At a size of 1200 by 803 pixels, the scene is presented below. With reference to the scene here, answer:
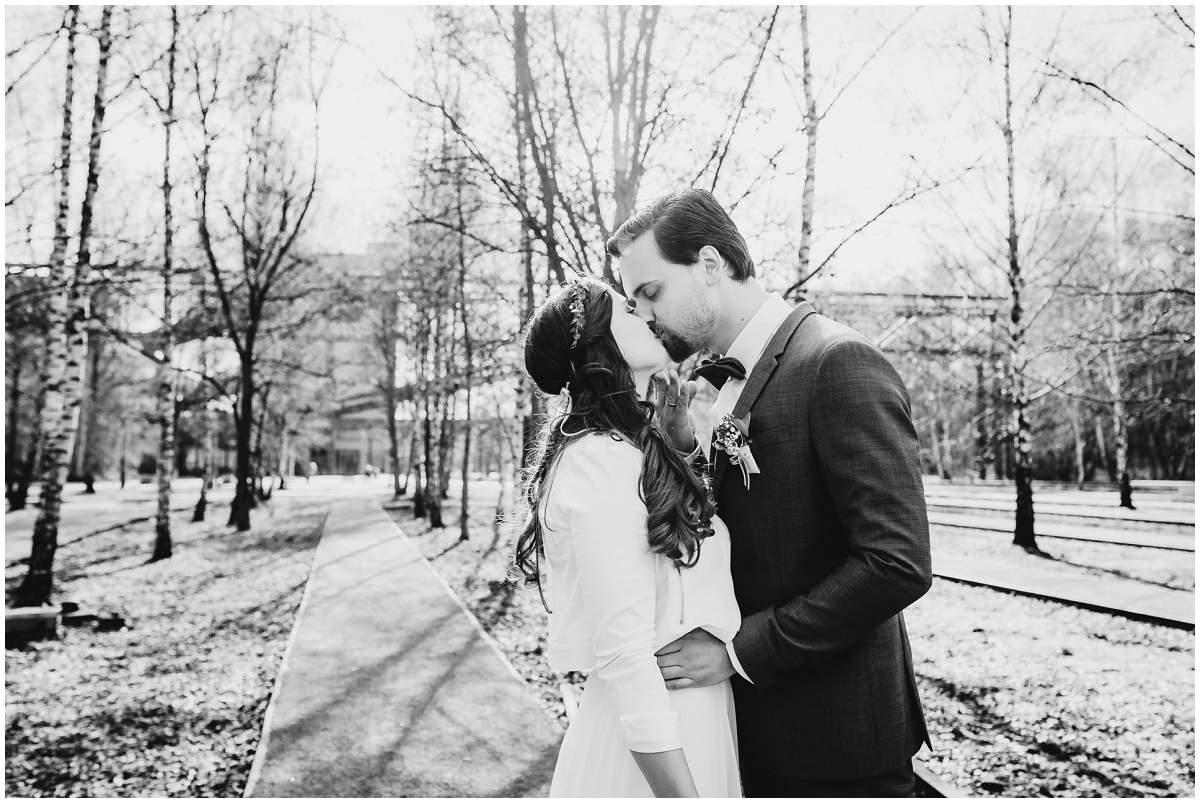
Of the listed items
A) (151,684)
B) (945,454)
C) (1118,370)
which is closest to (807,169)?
(151,684)

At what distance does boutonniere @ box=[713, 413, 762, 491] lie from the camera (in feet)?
6.03

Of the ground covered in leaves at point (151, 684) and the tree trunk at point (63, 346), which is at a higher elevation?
the tree trunk at point (63, 346)

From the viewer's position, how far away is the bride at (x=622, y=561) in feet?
5.49

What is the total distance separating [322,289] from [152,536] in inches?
303

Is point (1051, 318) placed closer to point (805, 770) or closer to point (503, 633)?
point (503, 633)

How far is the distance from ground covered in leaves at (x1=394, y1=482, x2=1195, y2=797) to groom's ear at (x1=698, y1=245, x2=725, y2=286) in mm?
4013

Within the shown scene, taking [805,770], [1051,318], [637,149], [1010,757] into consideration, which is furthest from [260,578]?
[1051,318]

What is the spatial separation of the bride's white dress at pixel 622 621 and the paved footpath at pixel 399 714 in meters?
2.92

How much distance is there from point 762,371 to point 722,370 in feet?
0.52

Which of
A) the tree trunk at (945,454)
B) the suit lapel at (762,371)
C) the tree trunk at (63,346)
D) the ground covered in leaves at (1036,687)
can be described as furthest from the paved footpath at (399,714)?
the tree trunk at (945,454)

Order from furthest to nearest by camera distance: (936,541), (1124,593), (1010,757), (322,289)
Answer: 1. (322,289)
2. (936,541)
3. (1124,593)
4. (1010,757)

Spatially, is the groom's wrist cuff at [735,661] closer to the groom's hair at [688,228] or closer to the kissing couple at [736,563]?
the kissing couple at [736,563]

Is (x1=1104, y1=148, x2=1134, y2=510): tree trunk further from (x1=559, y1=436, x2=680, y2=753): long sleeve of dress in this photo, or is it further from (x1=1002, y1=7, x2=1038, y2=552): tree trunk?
(x1=559, y1=436, x2=680, y2=753): long sleeve of dress

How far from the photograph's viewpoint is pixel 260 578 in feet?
41.3
